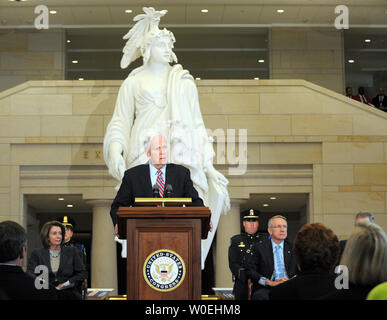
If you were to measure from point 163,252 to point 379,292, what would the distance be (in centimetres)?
216

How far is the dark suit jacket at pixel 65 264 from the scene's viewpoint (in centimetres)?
727

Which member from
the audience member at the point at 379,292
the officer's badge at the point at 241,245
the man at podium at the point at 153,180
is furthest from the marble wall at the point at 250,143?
the audience member at the point at 379,292

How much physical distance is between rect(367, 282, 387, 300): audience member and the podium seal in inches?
79.8

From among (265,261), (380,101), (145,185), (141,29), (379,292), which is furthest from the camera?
(380,101)

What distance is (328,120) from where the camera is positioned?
1352cm

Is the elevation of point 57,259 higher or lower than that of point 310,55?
lower

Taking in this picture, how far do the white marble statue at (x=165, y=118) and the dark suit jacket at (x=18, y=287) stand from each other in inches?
211

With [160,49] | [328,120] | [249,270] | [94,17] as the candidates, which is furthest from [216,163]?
[249,270]

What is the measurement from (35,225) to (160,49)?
266 inches

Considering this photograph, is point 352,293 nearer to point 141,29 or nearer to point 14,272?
point 14,272

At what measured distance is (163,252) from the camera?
200 inches

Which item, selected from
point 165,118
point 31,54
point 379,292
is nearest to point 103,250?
point 165,118

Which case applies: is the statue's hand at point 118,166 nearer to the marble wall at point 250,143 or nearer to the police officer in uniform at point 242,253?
the police officer in uniform at point 242,253

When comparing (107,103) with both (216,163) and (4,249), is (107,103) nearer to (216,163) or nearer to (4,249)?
(216,163)
